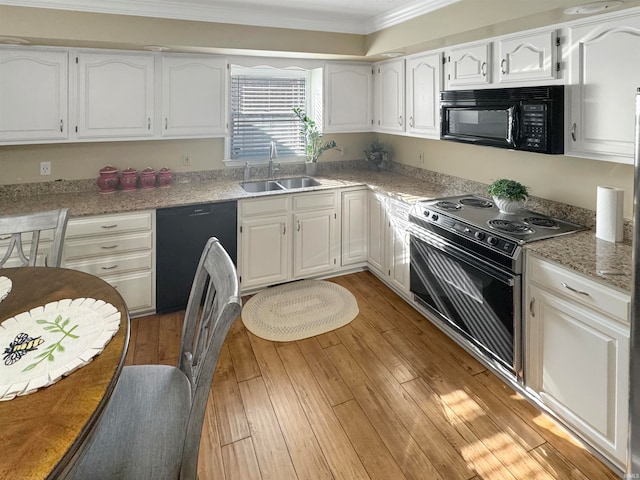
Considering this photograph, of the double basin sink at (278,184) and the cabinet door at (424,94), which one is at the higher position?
the cabinet door at (424,94)

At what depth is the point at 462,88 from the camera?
2955 mm

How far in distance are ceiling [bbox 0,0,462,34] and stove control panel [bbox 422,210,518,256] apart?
146 cm

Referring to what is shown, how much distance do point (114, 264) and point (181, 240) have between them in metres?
0.51

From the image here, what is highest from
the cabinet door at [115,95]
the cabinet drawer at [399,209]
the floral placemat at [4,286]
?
the cabinet door at [115,95]

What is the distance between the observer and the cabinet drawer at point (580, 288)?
1.73m

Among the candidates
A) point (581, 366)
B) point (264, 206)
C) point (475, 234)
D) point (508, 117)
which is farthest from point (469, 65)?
point (581, 366)

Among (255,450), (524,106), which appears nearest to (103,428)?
(255,450)

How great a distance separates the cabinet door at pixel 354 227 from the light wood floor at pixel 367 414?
42.3 inches

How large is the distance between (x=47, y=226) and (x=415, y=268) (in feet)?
8.02

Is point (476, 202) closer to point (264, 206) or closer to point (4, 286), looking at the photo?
point (264, 206)

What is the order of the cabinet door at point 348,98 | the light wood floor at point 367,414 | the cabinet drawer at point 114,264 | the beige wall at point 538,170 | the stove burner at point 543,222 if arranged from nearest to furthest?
the light wood floor at point 367,414 < the beige wall at point 538,170 < the stove burner at point 543,222 < the cabinet drawer at point 114,264 < the cabinet door at point 348,98

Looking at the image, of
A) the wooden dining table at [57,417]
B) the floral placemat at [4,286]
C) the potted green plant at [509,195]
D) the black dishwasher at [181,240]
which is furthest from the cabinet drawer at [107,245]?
the potted green plant at [509,195]

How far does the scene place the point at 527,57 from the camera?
2436 millimetres

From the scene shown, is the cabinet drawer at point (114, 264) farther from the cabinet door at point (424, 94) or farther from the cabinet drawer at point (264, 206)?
the cabinet door at point (424, 94)
